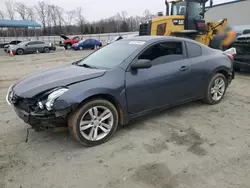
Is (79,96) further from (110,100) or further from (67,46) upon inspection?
(67,46)

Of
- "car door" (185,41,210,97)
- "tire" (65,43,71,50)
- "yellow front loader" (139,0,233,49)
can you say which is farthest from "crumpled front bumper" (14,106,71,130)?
"tire" (65,43,71,50)

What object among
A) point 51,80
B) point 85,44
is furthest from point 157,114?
point 85,44

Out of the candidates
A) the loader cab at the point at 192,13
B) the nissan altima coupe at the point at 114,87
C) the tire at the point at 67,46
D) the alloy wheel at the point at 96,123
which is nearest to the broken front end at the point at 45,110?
the nissan altima coupe at the point at 114,87

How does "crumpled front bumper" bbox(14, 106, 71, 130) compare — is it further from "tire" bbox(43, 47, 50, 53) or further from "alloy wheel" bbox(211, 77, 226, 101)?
"tire" bbox(43, 47, 50, 53)

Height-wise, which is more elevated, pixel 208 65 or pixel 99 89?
pixel 208 65

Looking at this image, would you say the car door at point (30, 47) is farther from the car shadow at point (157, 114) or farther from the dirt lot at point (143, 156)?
the car shadow at point (157, 114)

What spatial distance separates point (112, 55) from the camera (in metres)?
3.99

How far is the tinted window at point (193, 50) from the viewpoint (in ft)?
14.4

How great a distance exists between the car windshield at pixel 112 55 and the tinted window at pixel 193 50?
41.5 inches

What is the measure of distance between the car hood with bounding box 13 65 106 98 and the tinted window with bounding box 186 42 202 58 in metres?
1.90

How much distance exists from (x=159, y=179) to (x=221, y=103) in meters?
3.10

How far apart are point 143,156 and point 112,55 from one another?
1863mm

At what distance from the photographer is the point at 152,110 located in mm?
3889

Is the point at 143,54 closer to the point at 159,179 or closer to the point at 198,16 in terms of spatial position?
the point at 159,179
